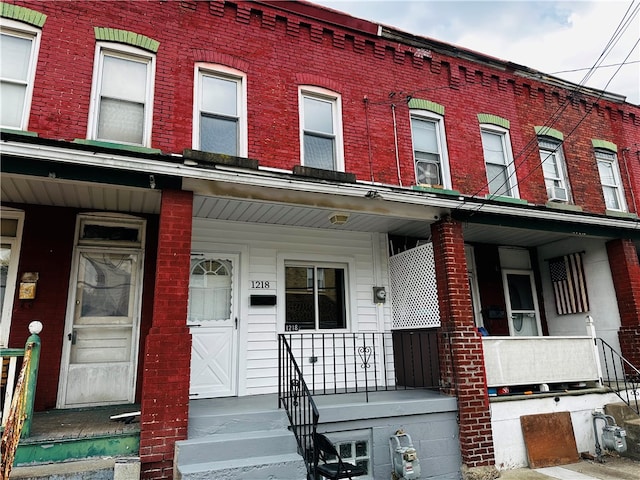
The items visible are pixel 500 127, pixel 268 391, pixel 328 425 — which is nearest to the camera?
pixel 328 425

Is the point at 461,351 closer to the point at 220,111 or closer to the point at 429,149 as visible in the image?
the point at 429,149

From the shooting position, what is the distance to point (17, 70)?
5570mm

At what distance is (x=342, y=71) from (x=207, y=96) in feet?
8.20

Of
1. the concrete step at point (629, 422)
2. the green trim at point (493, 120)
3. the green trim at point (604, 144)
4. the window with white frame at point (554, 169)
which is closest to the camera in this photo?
the concrete step at point (629, 422)

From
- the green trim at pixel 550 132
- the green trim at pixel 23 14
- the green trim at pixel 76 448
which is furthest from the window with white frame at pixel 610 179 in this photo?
the green trim at pixel 23 14

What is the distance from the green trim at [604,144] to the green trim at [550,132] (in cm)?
98

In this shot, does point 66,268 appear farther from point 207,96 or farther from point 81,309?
point 207,96

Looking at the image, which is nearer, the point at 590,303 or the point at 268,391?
the point at 268,391

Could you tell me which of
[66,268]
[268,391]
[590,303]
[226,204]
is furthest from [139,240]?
[590,303]

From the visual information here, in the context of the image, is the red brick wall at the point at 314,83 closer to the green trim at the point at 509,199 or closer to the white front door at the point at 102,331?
the green trim at the point at 509,199

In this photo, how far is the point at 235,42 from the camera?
22.2ft

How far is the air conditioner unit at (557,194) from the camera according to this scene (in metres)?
8.66

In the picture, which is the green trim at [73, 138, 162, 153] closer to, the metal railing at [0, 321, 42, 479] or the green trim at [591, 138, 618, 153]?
the metal railing at [0, 321, 42, 479]

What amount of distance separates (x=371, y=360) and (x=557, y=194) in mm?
5248
